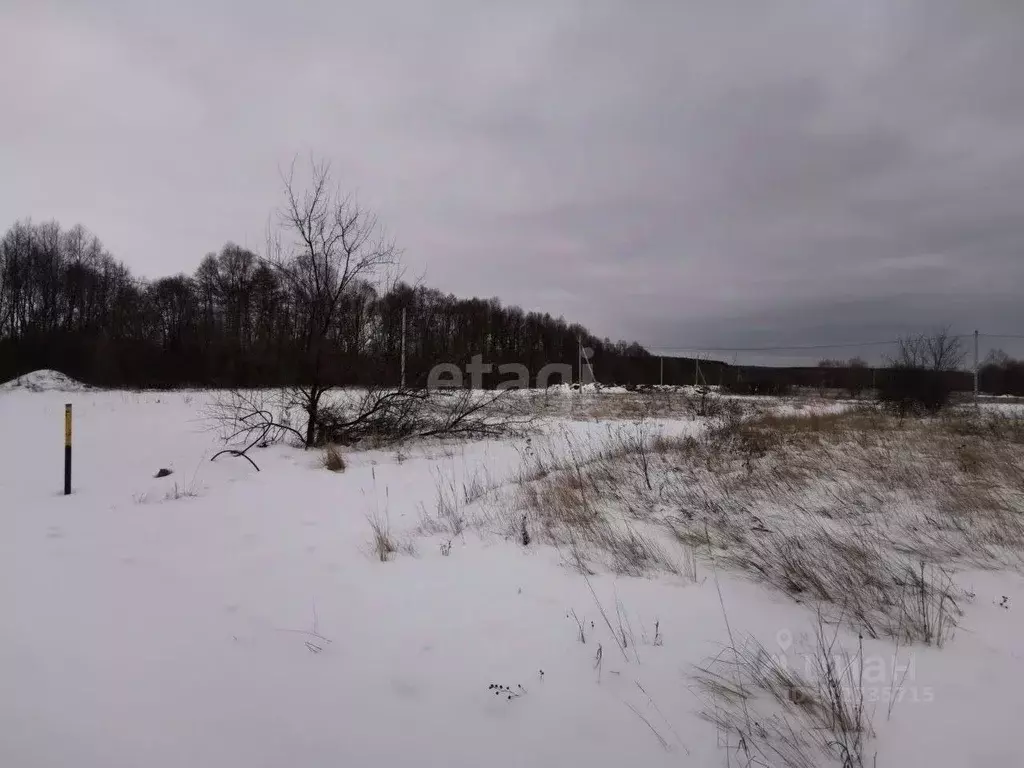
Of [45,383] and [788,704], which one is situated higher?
[45,383]

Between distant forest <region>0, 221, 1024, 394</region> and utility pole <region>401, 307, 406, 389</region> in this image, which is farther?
distant forest <region>0, 221, 1024, 394</region>

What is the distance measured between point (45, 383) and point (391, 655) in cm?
3628

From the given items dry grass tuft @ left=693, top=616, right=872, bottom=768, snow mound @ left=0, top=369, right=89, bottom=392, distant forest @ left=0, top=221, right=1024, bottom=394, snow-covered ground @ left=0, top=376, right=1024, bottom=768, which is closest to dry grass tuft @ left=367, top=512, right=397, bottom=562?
snow-covered ground @ left=0, top=376, right=1024, bottom=768

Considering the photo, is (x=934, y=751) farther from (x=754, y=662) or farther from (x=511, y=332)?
(x=511, y=332)

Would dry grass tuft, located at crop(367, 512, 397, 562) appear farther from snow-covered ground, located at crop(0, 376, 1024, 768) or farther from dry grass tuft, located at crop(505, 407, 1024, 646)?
dry grass tuft, located at crop(505, 407, 1024, 646)

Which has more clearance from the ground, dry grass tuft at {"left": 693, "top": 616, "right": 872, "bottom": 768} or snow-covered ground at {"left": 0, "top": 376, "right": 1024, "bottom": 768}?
dry grass tuft at {"left": 693, "top": 616, "right": 872, "bottom": 768}

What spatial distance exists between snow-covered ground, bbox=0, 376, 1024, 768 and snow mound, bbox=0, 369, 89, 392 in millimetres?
30360

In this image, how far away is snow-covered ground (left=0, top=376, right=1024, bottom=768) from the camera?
6.31 ft

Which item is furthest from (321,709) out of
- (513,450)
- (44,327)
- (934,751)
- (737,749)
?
(44,327)

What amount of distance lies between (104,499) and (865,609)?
7.67 meters

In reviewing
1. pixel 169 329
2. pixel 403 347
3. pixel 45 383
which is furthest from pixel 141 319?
pixel 403 347

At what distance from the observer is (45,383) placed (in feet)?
88.4

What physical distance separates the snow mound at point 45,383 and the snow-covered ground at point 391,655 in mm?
30360

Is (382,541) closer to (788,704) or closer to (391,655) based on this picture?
(391,655)
